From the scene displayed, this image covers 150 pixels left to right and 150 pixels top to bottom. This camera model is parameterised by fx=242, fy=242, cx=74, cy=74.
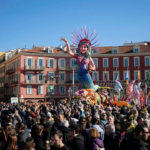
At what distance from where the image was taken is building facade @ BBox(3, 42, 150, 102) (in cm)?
4616

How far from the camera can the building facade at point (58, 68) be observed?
46.2m

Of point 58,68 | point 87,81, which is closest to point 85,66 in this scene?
point 87,81

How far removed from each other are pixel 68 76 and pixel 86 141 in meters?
42.8

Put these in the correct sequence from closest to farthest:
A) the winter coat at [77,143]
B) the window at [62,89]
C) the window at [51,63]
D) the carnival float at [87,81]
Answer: the winter coat at [77,143]
the carnival float at [87,81]
the window at [51,63]
the window at [62,89]

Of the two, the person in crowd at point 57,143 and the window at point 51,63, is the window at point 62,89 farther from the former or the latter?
the person in crowd at point 57,143

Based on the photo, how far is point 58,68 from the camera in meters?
48.1

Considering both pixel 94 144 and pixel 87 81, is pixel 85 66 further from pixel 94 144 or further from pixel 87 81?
pixel 94 144

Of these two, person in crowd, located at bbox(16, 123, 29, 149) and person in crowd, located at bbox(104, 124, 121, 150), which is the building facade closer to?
person in crowd, located at bbox(16, 123, 29, 149)

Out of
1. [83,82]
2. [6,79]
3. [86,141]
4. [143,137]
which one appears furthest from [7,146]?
[6,79]

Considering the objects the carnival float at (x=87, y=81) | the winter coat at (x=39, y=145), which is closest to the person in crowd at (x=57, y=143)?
the winter coat at (x=39, y=145)

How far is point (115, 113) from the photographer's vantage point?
10711mm

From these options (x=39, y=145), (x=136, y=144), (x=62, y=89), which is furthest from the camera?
(x=62, y=89)

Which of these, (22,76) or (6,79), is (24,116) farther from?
(6,79)

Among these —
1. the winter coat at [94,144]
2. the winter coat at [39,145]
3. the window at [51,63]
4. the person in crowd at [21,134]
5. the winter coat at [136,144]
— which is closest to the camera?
the winter coat at [136,144]
